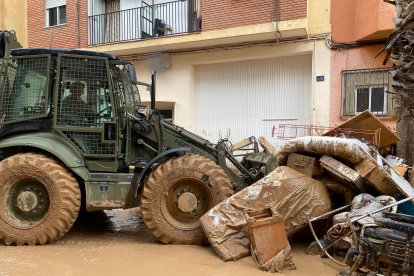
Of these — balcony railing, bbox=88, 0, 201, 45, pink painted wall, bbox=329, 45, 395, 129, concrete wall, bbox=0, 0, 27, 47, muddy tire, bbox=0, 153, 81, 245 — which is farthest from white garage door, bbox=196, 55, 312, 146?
concrete wall, bbox=0, 0, 27, 47

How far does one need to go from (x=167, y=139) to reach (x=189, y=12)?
22.9 feet

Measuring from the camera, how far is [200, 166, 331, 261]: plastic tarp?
482 cm

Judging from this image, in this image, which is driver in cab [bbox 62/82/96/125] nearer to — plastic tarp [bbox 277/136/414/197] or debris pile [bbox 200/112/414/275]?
debris pile [bbox 200/112/414/275]

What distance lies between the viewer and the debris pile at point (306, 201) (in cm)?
443

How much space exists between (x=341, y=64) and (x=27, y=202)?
7.74m

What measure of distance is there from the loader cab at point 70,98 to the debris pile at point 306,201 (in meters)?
1.79

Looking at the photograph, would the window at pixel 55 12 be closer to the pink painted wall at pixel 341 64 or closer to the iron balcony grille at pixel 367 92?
the pink painted wall at pixel 341 64

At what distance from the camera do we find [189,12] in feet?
38.9

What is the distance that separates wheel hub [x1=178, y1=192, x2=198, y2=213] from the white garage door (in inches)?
225

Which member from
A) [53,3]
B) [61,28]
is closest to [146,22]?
[61,28]

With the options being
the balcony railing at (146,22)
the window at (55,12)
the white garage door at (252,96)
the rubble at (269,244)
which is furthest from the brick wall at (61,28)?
the rubble at (269,244)

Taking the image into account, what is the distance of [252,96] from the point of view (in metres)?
11.2

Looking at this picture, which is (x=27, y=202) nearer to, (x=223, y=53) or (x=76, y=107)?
(x=76, y=107)

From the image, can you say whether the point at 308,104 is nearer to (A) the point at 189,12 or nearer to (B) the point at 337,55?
(B) the point at 337,55
